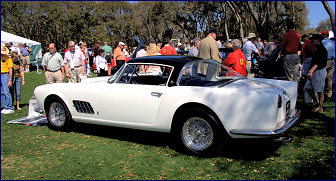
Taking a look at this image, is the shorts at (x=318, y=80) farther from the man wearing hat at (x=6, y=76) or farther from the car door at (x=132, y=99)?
the man wearing hat at (x=6, y=76)

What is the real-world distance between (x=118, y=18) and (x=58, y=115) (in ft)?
166

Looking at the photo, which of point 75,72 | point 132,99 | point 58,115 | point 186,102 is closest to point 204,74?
point 186,102

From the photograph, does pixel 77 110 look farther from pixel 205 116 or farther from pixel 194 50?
pixel 194 50

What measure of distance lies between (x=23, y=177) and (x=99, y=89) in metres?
1.98

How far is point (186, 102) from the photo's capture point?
437 cm

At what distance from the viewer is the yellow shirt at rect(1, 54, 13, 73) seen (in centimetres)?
793

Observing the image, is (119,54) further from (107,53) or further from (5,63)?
(5,63)

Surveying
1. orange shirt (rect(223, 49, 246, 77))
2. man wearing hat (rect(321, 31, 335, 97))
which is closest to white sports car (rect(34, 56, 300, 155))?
orange shirt (rect(223, 49, 246, 77))

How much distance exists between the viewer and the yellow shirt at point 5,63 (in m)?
7.93

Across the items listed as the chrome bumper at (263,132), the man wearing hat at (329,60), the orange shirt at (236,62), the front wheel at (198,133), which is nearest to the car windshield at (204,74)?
the front wheel at (198,133)

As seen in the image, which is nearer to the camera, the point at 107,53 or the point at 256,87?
the point at 256,87

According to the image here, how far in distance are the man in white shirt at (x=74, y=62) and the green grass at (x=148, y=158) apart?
349 cm

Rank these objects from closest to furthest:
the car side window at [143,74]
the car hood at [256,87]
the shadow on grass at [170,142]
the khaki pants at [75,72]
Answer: the car hood at [256,87], the shadow on grass at [170,142], the car side window at [143,74], the khaki pants at [75,72]

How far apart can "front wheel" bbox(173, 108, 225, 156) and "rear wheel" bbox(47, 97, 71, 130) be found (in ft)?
8.45
